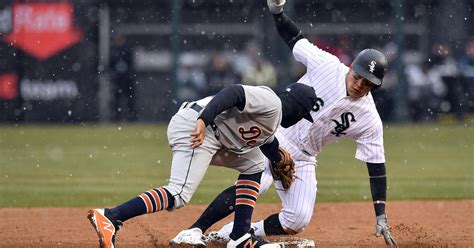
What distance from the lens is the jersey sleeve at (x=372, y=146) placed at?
6277 mm

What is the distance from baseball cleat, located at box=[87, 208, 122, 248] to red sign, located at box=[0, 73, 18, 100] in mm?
14781

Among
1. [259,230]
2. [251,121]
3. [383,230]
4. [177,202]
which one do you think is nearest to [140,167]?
[259,230]

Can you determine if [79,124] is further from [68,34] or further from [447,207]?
[447,207]

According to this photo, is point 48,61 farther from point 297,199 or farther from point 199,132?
point 199,132

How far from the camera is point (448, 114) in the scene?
2105cm

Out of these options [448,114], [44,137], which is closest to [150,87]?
[44,137]

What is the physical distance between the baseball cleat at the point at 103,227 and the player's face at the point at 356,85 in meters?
1.92

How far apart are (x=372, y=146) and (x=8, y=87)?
570 inches

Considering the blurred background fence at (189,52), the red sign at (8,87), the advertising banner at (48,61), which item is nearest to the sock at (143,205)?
the blurred background fence at (189,52)

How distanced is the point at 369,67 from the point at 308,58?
59 cm

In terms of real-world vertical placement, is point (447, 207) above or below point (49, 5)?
below

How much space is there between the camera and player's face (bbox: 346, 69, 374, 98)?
6055 mm

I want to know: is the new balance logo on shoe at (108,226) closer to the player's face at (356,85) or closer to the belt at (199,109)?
the belt at (199,109)

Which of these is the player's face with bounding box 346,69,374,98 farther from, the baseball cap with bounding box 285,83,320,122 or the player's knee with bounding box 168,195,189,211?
the player's knee with bounding box 168,195,189,211
